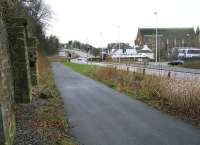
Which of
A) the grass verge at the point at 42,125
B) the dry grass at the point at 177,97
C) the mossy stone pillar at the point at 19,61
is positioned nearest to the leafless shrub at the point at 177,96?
the dry grass at the point at 177,97

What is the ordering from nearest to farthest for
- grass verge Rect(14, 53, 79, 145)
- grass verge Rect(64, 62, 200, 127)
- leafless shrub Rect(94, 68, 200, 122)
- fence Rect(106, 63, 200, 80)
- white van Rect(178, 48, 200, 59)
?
1. grass verge Rect(14, 53, 79, 145)
2. grass verge Rect(64, 62, 200, 127)
3. leafless shrub Rect(94, 68, 200, 122)
4. fence Rect(106, 63, 200, 80)
5. white van Rect(178, 48, 200, 59)

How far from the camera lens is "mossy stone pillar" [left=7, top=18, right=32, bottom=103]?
12.5m

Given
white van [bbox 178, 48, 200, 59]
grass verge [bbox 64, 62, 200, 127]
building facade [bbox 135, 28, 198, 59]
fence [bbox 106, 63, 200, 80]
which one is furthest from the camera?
building facade [bbox 135, 28, 198, 59]

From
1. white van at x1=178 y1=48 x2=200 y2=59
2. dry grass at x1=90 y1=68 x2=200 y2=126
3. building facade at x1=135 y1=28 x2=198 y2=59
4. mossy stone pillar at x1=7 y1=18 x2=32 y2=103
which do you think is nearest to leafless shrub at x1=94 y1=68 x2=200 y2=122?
dry grass at x1=90 y1=68 x2=200 y2=126

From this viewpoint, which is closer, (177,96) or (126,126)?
(126,126)

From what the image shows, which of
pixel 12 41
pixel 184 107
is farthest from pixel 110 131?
pixel 12 41

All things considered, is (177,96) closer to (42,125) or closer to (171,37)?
(42,125)

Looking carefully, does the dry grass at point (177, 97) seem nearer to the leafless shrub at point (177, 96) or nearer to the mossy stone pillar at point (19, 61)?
the leafless shrub at point (177, 96)

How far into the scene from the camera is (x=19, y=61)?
12.9m

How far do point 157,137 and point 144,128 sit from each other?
3.42ft

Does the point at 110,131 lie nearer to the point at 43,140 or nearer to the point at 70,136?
the point at 70,136

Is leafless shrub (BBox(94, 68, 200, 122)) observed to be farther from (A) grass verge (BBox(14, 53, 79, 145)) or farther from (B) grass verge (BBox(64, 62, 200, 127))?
(A) grass verge (BBox(14, 53, 79, 145))

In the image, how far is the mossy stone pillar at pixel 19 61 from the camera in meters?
12.5

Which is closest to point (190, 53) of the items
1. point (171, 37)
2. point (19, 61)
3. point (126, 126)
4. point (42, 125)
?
point (19, 61)
